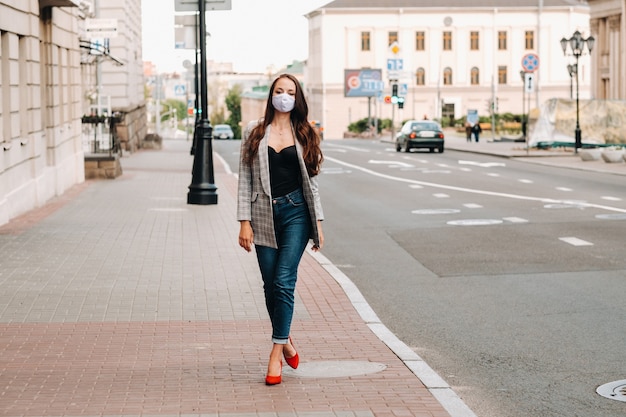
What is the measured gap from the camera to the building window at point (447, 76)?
411ft

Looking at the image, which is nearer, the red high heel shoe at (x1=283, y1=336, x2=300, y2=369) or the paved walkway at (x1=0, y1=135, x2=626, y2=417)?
the paved walkway at (x1=0, y1=135, x2=626, y2=417)

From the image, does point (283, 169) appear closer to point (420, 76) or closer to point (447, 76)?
point (420, 76)

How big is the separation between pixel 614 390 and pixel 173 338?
3.20 metres

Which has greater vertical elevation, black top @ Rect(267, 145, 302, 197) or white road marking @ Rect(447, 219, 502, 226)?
black top @ Rect(267, 145, 302, 197)

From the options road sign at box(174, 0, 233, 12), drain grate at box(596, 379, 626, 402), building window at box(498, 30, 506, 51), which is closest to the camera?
drain grate at box(596, 379, 626, 402)

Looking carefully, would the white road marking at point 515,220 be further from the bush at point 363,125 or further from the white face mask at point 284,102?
the bush at point 363,125

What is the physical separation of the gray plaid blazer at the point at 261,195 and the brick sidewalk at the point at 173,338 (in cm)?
90

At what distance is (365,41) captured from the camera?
124688mm

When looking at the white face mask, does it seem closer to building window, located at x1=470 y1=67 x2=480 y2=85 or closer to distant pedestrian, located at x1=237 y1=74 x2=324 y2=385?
distant pedestrian, located at x1=237 y1=74 x2=324 y2=385

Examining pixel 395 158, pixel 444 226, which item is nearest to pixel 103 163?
pixel 444 226

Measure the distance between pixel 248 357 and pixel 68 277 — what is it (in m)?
4.27

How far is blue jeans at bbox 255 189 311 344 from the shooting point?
7.45 meters

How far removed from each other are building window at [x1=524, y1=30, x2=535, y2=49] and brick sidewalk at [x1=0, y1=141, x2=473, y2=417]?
114 metres

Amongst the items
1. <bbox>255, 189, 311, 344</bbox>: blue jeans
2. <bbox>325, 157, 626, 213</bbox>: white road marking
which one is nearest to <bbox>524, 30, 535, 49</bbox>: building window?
<bbox>325, 157, 626, 213</bbox>: white road marking
